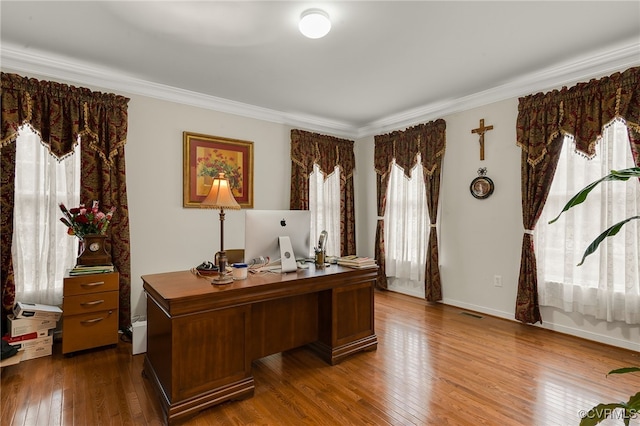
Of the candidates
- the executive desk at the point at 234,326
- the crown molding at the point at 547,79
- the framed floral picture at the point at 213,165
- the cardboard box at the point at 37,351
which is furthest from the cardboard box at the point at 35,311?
the crown molding at the point at 547,79

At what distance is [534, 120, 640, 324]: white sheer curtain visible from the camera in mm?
2854

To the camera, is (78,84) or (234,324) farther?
(78,84)

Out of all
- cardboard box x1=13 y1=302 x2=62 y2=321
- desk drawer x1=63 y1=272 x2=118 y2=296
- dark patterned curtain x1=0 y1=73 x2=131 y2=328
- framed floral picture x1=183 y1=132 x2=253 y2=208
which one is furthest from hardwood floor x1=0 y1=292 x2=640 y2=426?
framed floral picture x1=183 y1=132 x2=253 y2=208

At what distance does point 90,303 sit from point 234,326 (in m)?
1.61

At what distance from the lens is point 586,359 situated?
8.93 feet

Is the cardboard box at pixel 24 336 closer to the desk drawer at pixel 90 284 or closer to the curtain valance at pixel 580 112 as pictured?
the desk drawer at pixel 90 284

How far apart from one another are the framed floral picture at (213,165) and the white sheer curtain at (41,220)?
1.07 metres

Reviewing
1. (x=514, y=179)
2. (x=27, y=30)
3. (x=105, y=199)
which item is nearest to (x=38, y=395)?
(x=105, y=199)

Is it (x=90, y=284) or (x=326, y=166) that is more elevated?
(x=326, y=166)

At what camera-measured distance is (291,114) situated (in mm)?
4641

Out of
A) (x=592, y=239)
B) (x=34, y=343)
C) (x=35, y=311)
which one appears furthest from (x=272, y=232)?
(x=592, y=239)

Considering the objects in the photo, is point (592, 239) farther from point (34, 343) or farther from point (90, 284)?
point (34, 343)

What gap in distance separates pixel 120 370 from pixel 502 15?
3.97 meters

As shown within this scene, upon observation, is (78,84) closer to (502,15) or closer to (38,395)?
(38,395)
